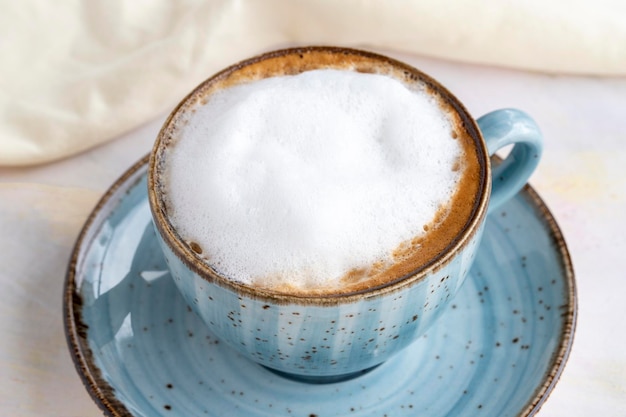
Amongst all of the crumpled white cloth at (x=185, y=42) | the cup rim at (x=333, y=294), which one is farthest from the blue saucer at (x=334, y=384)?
the crumpled white cloth at (x=185, y=42)

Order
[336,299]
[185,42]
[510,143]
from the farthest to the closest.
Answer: [185,42]
[510,143]
[336,299]

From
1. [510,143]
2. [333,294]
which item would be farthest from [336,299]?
[510,143]

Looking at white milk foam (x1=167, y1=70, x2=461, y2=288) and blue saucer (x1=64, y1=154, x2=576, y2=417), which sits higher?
white milk foam (x1=167, y1=70, x2=461, y2=288)

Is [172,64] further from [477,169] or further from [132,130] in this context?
[477,169]

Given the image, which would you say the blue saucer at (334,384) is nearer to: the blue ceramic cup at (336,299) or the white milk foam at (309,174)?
the blue ceramic cup at (336,299)

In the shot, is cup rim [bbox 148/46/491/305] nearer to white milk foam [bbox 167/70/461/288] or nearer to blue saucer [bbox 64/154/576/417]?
white milk foam [bbox 167/70/461/288]

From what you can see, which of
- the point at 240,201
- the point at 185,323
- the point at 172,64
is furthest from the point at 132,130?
the point at 240,201

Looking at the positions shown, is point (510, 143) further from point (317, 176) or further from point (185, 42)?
point (185, 42)

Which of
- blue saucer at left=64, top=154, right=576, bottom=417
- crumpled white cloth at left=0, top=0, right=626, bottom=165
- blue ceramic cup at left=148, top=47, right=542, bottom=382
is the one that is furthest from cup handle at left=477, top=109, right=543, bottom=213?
crumpled white cloth at left=0, top=0, right=626, bottom=165
